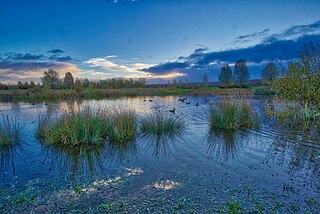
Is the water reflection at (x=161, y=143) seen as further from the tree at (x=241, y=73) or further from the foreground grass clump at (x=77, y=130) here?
the tree at (x=241, y=73)

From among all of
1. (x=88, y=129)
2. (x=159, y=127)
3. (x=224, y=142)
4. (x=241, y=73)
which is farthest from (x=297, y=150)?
(x=241, y=73)

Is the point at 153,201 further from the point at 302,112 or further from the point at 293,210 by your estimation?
the point at 302,112

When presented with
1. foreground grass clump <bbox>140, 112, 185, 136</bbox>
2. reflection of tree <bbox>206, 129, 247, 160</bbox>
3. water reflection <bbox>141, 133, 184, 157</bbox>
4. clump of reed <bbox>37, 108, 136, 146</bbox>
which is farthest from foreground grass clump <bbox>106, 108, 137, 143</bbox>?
reflection of tree <bbox>206, 129, 247, 160</bbox>

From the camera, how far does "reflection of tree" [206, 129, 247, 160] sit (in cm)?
750

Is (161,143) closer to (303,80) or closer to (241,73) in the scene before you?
(303,80)

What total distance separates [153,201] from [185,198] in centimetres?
70

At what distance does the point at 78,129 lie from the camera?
877cm

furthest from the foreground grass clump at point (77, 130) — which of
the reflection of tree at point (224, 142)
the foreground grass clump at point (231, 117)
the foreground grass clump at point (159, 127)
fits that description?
the foreground grass clump at point (231, 117)

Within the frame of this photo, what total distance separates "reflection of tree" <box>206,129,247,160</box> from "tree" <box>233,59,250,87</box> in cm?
5993

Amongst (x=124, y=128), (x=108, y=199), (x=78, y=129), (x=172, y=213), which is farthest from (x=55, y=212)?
(x=124, y=128)

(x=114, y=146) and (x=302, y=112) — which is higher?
(x=302, y=112)

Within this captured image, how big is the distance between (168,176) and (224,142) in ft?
13.8

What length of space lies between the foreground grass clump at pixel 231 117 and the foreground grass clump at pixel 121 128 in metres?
4.76

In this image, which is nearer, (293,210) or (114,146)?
(293,210)
